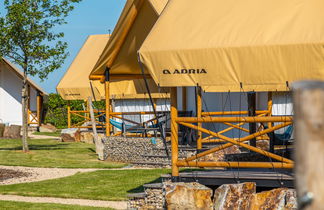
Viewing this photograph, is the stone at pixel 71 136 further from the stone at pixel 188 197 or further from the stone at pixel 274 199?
the stone at pixel 274 199

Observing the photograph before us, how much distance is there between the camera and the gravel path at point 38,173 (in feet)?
45.6

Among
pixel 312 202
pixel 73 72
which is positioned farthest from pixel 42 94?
pixel 312 202

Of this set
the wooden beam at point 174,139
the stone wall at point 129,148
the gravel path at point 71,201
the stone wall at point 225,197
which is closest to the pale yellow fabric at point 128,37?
the stone wall at point 129,148

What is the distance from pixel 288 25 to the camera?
8078mm

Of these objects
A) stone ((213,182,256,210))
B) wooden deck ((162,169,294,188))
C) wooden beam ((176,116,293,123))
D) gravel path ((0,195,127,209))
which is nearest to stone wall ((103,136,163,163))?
gravel path ((0,195,127,209))

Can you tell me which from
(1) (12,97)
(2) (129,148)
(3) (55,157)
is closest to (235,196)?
(2) (129,148)

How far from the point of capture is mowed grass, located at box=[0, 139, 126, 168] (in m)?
17.1

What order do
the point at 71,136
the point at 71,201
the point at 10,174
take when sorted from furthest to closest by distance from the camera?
the point at 71,136
the point at 10,174
the point at 71,201

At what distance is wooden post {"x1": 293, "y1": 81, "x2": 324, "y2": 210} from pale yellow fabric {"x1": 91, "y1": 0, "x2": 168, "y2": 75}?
487 inches

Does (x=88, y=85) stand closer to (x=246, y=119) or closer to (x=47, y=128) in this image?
(x=47, y=128)

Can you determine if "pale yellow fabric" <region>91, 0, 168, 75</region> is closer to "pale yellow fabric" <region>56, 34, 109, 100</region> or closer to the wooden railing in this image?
the wooden railing

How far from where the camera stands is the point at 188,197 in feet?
27.1

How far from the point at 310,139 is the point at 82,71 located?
83.6ft

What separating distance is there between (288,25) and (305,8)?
0.32 meters
